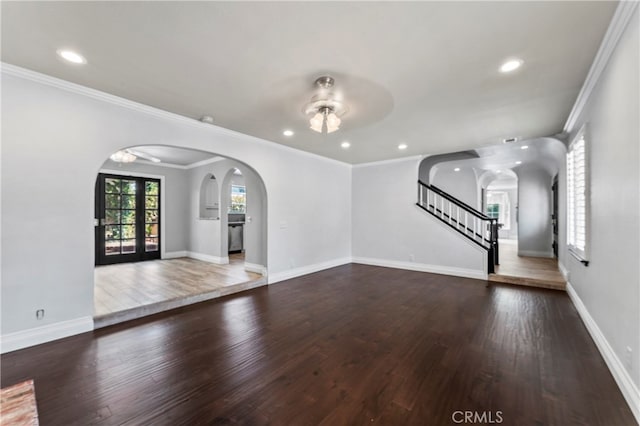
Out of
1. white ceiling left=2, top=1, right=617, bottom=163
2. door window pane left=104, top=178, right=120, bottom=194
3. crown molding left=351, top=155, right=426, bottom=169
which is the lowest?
door window pane left=104, top=178, right=120, bottom=194

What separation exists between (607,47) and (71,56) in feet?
14.7

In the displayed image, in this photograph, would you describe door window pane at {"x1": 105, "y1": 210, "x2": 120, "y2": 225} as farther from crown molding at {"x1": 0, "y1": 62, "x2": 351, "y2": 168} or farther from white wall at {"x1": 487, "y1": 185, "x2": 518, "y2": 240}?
white wall at {"x1": 487, "y1": 185, "x2": 518, "y2": 240}

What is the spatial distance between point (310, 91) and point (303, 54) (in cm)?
66

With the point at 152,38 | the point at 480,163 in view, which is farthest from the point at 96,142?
the point at 480,163

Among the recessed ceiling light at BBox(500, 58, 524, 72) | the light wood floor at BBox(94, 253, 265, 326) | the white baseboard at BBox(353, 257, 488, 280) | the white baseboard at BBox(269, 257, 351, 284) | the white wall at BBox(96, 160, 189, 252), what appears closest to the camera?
the recessed ceiling light at BBox(500, 58, 524, 72)

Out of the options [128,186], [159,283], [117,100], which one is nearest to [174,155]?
[128,186]

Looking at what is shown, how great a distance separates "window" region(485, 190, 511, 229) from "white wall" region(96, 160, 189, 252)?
12660 mm

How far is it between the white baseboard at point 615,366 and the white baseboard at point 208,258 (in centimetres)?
632

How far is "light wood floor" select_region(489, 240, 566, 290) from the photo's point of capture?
4676 millimetres

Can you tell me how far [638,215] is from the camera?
5.70 feet

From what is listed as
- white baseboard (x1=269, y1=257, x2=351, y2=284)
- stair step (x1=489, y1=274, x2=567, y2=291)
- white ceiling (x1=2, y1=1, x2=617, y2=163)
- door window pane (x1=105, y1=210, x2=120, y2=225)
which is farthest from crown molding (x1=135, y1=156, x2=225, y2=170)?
stair step (x1=489, y1=274, x2=567, y2=291)

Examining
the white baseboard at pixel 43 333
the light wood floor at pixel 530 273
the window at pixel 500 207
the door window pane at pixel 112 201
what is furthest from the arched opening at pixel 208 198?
the window at pixel 500 207

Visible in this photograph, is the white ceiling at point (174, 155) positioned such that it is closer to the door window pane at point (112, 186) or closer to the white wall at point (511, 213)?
the door window pane at point (112, 186)

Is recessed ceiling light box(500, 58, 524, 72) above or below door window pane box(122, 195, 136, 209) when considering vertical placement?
above
